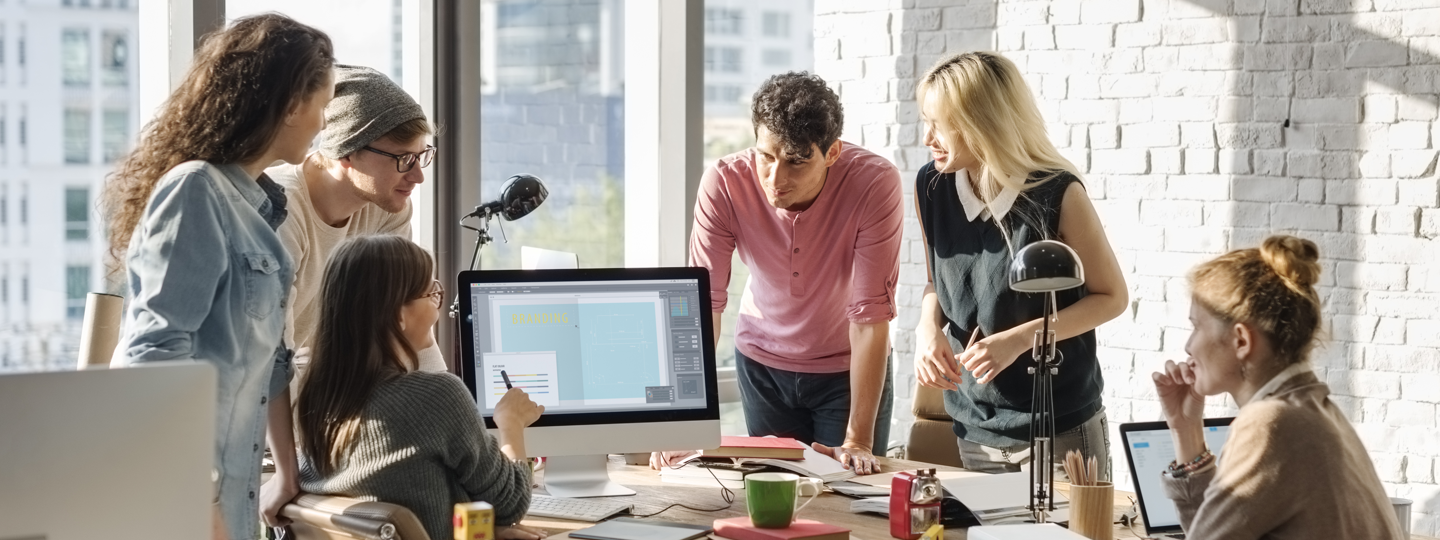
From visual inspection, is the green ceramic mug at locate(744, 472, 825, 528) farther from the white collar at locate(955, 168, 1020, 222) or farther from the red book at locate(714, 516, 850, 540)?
the white collar at locate(955, 168, 1020, 222)

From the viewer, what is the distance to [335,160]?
7.40 feet

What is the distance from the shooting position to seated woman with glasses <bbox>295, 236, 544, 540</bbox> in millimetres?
1856

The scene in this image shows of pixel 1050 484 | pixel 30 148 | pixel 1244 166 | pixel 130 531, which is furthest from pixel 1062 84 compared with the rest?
pixel 130 531

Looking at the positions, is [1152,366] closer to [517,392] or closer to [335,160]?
[517,392]

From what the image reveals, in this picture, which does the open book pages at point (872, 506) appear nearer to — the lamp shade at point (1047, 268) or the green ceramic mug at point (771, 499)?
the green ceramic mug at point (771, 499)

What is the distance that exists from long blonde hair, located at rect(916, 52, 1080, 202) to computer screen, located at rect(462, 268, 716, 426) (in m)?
0.60

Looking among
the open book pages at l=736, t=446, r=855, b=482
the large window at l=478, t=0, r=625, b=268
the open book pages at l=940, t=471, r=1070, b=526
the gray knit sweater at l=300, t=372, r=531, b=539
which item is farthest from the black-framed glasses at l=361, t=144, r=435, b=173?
the large window at l=478, t=0, r=625, b=268

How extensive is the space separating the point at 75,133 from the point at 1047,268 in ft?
8.32

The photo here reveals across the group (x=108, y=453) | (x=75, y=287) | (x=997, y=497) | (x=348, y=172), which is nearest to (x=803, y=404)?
(x=997, y=497)

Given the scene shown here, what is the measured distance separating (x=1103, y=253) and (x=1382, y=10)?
1.47m

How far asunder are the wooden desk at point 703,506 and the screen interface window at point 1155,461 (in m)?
0.06

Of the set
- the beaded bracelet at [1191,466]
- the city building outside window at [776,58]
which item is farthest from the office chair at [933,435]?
the city building outside window at [776,58]

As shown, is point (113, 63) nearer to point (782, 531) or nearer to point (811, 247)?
point (811, 247)

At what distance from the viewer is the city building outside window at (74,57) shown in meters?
3.15
